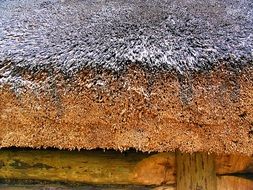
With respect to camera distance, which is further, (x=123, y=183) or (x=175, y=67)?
(x=123, y=183)

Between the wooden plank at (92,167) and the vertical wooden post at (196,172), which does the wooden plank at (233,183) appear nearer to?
the vertical wooden post at (196,172)

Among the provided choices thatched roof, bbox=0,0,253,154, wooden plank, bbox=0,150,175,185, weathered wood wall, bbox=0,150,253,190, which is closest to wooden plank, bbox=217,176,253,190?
weathered wood wall, bbox=0,150,253,190

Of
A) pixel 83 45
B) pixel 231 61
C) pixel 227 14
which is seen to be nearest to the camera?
pixel 231 61

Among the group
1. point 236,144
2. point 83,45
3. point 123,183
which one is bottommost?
point 123,183

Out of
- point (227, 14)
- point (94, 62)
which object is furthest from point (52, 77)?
point (227, 14)

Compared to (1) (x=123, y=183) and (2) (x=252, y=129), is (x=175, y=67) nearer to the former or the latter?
(2) (x=252, y=129)

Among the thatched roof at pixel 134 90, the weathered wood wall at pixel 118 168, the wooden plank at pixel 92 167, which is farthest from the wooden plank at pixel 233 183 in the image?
the thatched roof at pixel 134 90

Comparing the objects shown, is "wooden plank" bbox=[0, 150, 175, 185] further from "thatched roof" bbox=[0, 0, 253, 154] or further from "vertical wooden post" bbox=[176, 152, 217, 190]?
"thatched roof" bbox=[0, 0, 253, 154]

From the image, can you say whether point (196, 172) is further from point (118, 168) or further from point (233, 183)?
point (118, 168)
